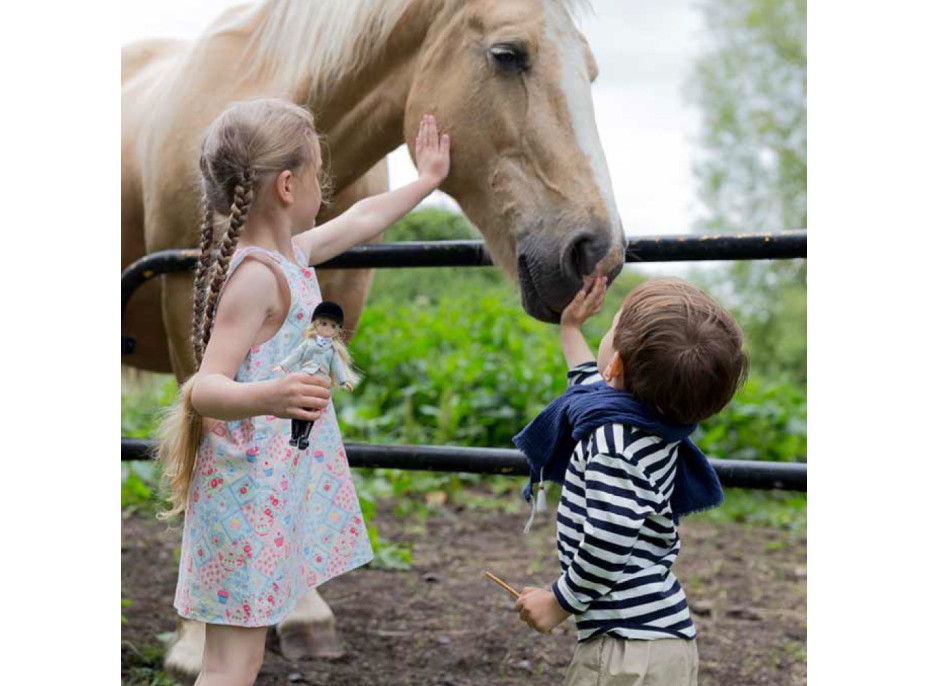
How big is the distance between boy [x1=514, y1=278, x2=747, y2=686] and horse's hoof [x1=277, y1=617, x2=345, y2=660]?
5.19ft

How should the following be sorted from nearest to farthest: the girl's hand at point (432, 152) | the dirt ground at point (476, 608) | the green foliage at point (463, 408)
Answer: the girl's hand at point (432, 152)
the dirt ground at point (476, 608)
the green foliage at point (463, 408)

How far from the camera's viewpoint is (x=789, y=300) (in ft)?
51.0

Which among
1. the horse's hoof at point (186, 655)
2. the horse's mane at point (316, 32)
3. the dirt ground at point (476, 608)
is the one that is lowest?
the dirt ground at point (476, 608)

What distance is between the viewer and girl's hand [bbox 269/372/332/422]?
1.52m

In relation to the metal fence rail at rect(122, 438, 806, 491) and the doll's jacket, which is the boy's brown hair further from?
the metal fence rail at rect(122, 438, 806, 491)

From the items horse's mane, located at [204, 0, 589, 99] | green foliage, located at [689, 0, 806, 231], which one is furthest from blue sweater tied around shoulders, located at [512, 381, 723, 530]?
green foliage, located at [689, 0, 806, 231]

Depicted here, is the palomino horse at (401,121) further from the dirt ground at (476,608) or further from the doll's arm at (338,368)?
the doll's arm at (338,368)

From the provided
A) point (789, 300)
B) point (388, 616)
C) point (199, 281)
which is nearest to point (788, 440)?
point (388, 616)

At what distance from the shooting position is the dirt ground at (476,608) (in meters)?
2.89

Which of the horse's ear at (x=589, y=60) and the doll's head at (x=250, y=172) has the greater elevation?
the horse's ear at (x=589, y=60)

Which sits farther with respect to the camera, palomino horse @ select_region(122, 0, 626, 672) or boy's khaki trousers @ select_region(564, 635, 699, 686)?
palomino horse @ select_region(122, 0, 626, 672)

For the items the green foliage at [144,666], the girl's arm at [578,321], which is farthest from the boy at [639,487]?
the green foliage at [144,666]

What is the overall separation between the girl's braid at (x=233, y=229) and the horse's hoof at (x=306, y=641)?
64.3 inches

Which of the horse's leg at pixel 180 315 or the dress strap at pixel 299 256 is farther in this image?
the horse's leg at pixel 180 315
